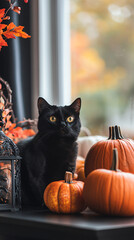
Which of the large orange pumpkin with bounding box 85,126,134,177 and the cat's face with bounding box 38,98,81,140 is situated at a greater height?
the cat's face with bounding box 38,98,81,140

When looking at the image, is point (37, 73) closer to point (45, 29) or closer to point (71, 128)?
point (45, 29)

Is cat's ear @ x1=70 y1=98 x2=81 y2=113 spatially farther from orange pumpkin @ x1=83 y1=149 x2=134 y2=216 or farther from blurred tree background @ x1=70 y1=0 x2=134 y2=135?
blurred tree background @ x1=70 y1=0 x2=134 y2=135

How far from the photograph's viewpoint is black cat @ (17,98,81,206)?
1.19 meters

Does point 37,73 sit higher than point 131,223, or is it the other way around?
point 37,73

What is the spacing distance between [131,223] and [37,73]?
1403 mm

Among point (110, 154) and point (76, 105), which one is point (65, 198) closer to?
point (110, 154)

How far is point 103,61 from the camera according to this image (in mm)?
2170

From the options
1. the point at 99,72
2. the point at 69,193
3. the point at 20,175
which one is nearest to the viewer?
the point at 69,193

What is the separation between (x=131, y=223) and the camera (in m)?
0.88

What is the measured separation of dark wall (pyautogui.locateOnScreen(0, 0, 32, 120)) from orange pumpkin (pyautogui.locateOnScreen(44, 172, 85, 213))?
0.90 meters

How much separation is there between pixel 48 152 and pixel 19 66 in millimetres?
852

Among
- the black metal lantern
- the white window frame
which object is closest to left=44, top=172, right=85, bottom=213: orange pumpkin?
the black metal lantern

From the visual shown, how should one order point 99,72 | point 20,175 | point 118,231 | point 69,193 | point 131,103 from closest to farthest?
point 118,231
point 69,193
point 20,175
point 131,103
point 99,72

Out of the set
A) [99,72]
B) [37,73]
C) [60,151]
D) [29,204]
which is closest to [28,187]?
[29,204]
